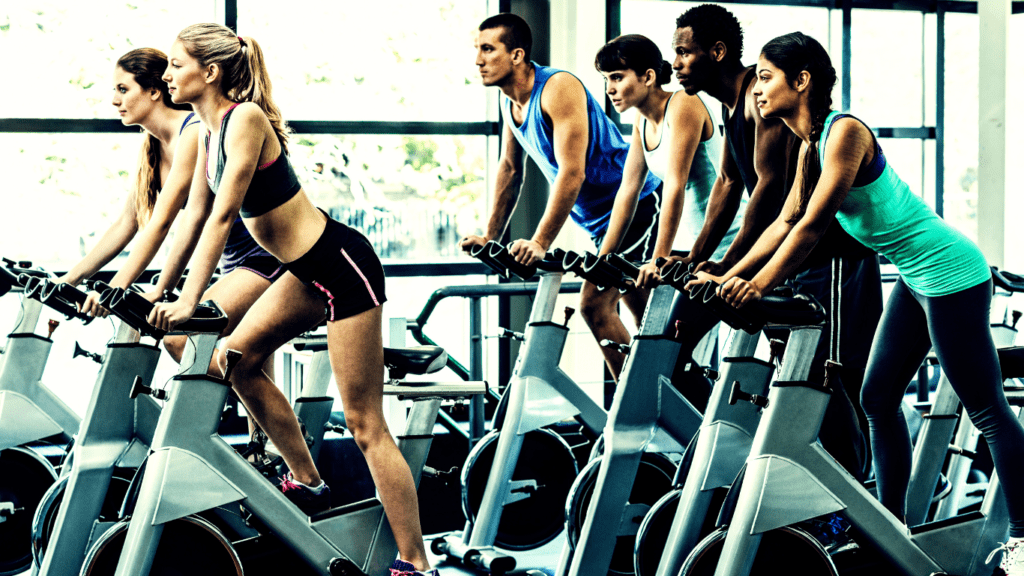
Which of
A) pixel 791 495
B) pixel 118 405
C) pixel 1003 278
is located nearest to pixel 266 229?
pixel 118 405

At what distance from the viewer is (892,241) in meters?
2.49

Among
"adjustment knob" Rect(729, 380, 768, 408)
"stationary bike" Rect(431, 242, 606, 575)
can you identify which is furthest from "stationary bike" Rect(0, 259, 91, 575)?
"adjustment knob" Rect(729, 380, 768, 408)

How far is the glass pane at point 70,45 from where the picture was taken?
4.20 m

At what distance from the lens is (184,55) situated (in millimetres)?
2488

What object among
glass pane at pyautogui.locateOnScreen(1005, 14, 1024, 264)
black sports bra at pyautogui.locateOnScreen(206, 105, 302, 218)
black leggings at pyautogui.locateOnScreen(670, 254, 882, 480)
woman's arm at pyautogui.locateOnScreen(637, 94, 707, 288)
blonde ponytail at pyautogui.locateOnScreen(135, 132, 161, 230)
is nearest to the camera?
black sports bra at pyautogui.locateOnScreen(206, 105, 302, 218)

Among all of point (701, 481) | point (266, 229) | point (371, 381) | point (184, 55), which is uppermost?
point (184, 55)

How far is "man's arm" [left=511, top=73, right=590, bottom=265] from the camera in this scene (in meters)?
3.11

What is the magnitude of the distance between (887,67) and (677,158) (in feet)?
9.76

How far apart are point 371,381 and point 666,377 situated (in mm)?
807

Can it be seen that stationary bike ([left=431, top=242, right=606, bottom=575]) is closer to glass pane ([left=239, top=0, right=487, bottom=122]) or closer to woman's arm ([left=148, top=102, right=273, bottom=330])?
woman's arm ([left=148, top=102, right=273, bottom=330])

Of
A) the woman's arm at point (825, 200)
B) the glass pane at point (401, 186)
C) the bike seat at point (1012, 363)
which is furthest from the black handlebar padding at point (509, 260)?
the glass pane at point (401, 186)

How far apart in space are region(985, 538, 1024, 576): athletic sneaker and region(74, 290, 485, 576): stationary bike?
5.03ft

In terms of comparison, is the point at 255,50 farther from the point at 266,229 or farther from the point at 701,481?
the point at 701,481

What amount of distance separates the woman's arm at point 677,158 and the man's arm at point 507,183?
654 millimetres
